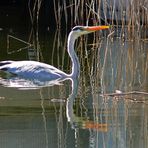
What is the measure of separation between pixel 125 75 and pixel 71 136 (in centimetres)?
355

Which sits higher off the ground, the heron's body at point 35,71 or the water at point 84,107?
the heron's body at point 35,71

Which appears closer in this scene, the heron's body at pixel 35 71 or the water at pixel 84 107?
the water at pixel 84 107

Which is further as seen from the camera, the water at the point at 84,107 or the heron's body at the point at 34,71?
the heron's body at the point at 34,71

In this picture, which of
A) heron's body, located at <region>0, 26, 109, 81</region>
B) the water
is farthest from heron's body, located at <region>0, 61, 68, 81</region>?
the water

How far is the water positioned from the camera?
7547 millimetres

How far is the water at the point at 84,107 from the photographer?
7.55 metres

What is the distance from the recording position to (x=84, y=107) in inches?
358

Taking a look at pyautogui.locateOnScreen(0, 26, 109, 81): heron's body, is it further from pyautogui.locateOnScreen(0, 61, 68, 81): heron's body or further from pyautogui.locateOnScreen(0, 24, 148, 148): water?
pyautogui.locateOnScreen(0, 24, 148, 148): water

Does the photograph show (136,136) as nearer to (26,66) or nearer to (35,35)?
(26,66)

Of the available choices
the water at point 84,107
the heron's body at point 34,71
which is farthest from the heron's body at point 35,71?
the water at point 84,107

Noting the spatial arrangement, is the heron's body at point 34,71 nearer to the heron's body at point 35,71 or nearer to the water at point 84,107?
the heron's body at point 35,71

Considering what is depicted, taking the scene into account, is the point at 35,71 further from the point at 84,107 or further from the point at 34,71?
the point at 84,107

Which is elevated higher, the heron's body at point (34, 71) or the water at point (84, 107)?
the heron's body at point (34, 71)

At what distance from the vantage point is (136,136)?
760 cm
